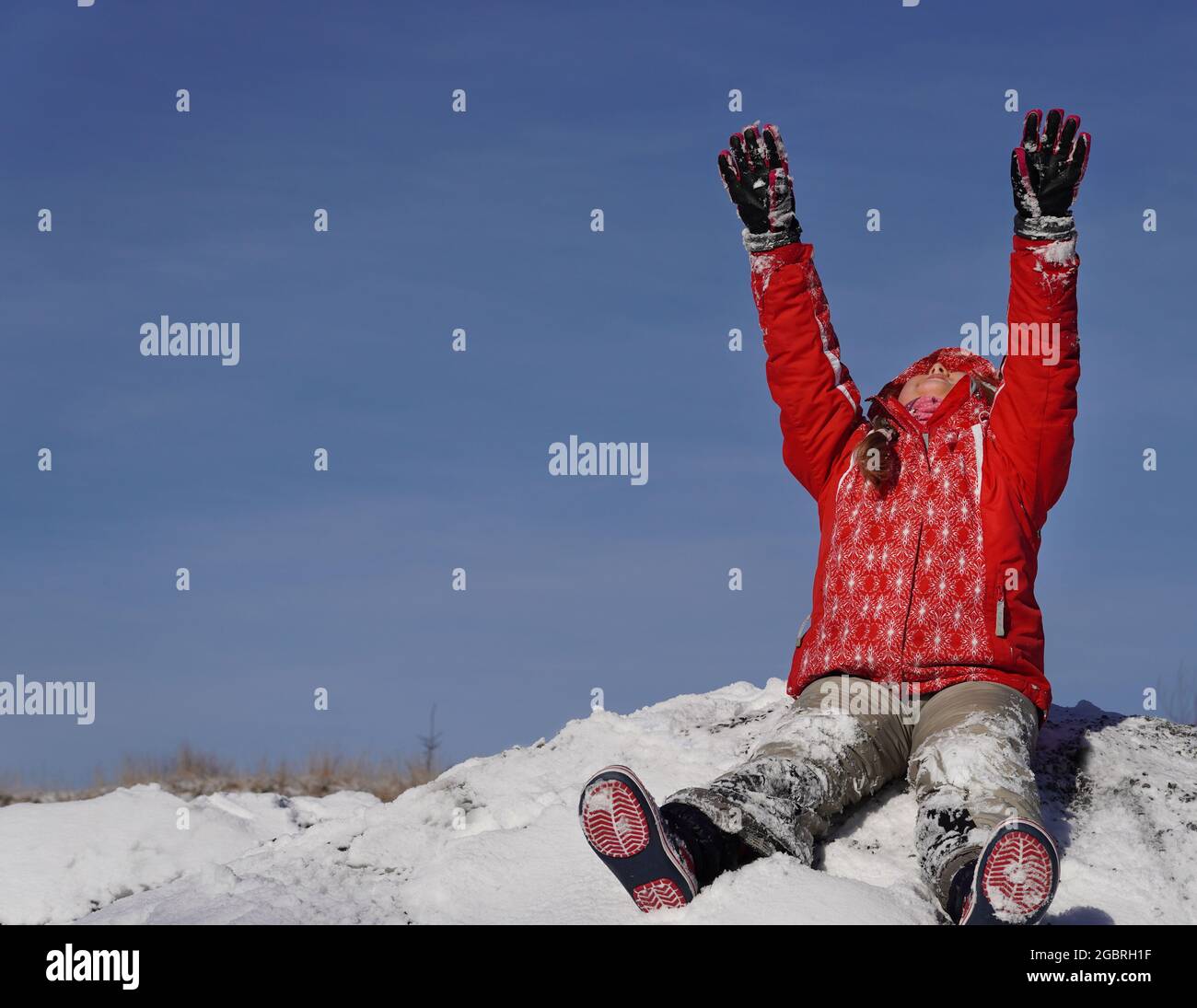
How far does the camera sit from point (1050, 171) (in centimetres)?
523

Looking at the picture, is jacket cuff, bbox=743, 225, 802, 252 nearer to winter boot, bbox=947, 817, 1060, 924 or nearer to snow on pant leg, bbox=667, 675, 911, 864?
snow on pant leg, bbox=667, 675, 911, 864

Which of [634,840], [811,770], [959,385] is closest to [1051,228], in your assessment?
[959,385]

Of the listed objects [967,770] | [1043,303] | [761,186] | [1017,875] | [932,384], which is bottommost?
[1017,875]

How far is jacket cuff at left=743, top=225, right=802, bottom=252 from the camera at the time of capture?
576cm

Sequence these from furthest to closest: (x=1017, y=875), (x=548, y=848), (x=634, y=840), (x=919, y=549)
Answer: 1. (x=919, y=549)
2. (x=548, y=848)
3. (x=634, y=840)
4. (x=1017, y=875)

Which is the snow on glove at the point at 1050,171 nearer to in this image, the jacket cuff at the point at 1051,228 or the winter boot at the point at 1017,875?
the jacket cuff at the point at 1051,228

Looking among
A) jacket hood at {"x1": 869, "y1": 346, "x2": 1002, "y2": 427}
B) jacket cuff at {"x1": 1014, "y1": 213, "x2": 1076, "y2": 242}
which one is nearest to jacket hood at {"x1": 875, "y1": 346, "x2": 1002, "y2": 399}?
jacket hood at {"x1": 869, "y1": 346, "x2": 1002, "y2": 427}

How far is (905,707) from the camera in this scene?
532 cm

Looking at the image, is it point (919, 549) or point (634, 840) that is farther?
point (919, 549)

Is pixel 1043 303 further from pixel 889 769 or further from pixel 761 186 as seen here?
pixel 889 769

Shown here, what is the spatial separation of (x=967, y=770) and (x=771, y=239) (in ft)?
7.71

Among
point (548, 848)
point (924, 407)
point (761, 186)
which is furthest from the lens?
point (924, 407)
